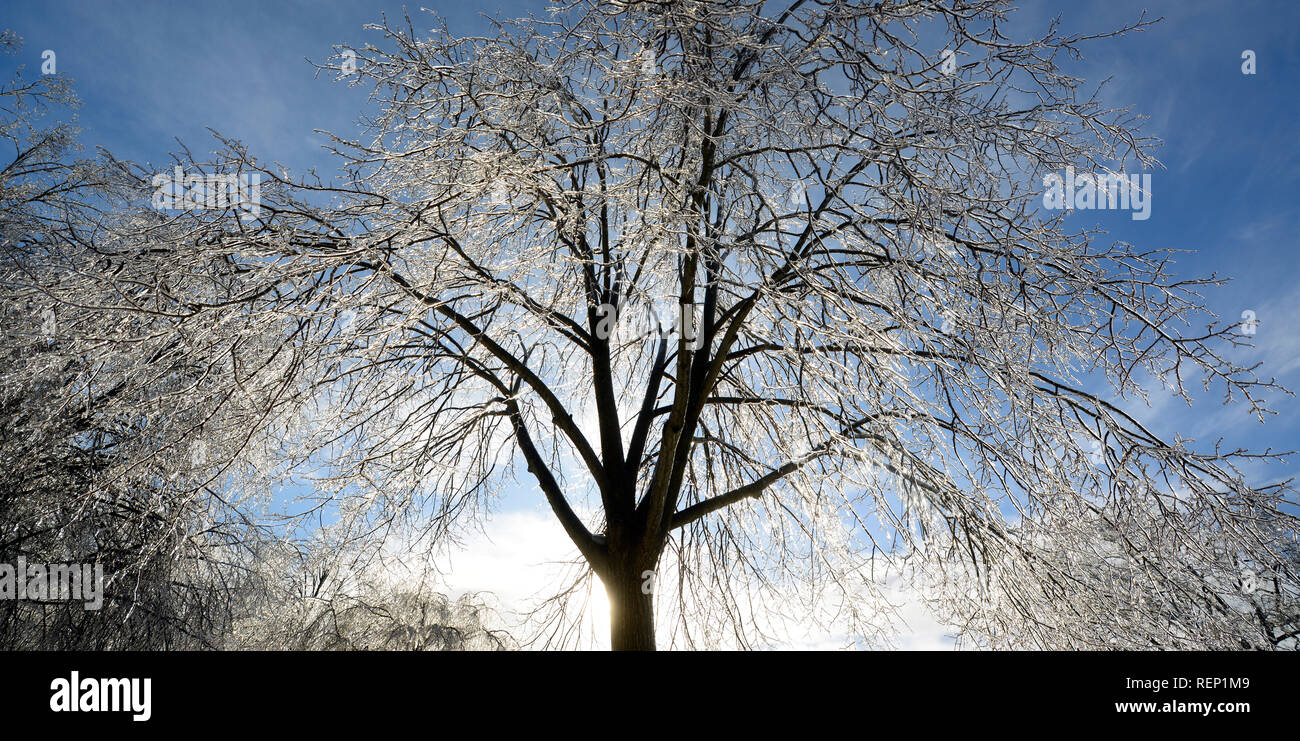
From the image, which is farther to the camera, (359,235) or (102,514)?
(102,514)

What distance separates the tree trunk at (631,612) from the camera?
5.78m

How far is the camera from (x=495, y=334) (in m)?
6.51

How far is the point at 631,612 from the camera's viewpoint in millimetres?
5891

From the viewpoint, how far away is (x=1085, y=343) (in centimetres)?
547

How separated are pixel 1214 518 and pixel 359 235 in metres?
6.45

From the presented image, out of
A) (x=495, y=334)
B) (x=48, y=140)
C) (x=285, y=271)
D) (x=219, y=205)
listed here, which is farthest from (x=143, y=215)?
(x=48, y=140)

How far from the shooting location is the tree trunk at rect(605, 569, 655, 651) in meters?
5.78

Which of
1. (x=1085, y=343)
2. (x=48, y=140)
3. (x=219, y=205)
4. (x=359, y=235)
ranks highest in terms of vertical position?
(x=48, y=140)

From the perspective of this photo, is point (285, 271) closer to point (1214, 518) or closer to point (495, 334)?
point (495, 334)
